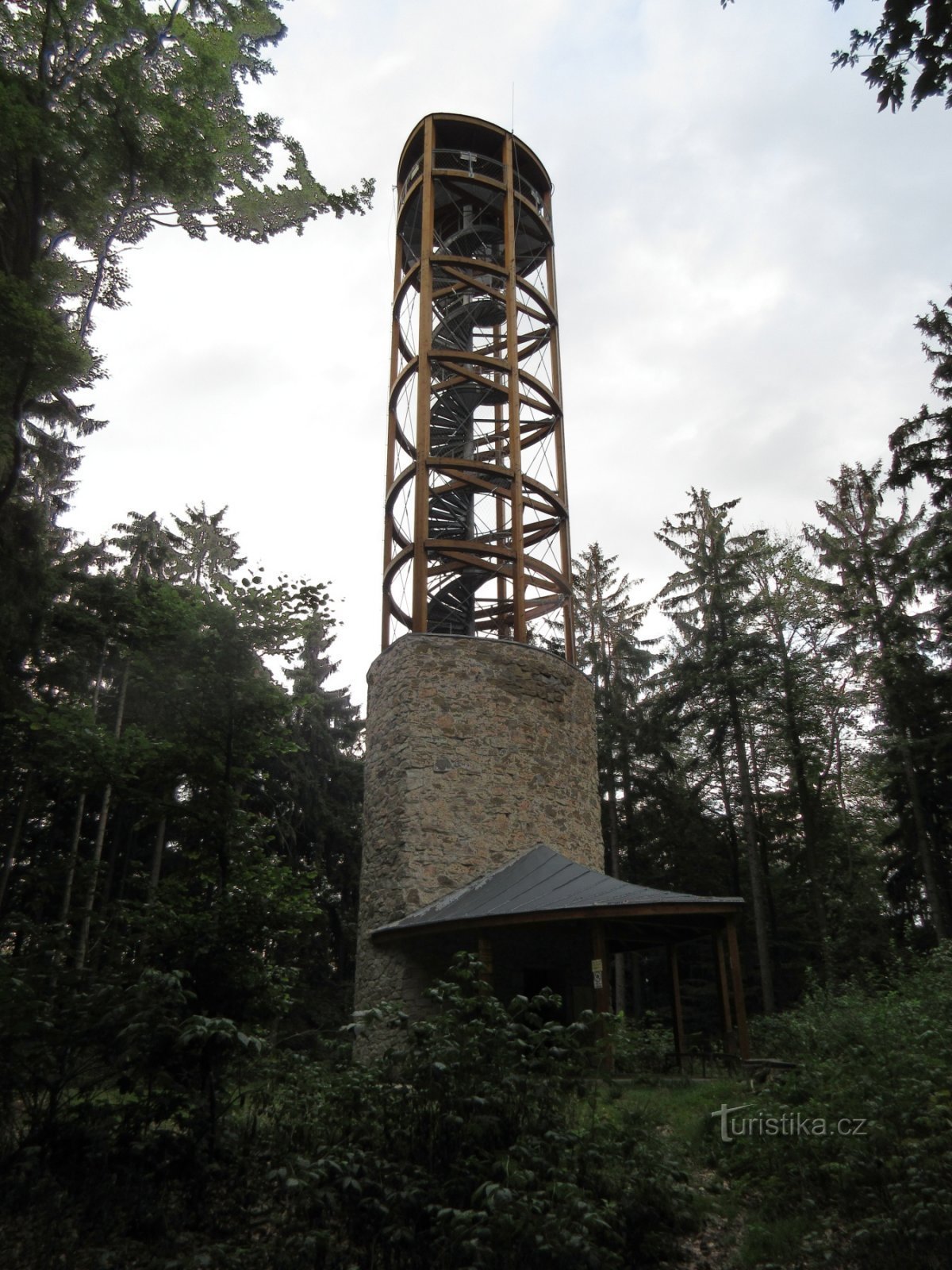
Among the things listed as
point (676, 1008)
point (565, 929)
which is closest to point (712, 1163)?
point (676, 1008)

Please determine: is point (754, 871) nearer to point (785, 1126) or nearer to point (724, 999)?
point (724, 999)

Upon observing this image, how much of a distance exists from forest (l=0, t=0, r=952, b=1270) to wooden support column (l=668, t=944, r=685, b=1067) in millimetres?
354

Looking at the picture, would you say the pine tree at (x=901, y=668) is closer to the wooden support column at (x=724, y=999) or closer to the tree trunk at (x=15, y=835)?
the wooden support column at (x=724, y=999)

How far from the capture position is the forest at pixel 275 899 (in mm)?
4227

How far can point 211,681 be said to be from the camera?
788 cm

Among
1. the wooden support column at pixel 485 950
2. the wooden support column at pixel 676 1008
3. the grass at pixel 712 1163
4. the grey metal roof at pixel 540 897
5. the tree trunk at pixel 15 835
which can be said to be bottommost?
the grass at pixel 712 1163

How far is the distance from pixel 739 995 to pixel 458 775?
4172 mm

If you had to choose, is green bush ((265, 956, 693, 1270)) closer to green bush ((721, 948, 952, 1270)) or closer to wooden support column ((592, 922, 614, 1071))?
green bush ((721, 948, 952, 1270))

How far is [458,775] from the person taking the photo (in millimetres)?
10758

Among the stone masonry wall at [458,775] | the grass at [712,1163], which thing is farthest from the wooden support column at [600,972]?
the stone masonry wall at [458,775]

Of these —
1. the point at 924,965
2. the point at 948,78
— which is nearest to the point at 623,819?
the point at 924,965

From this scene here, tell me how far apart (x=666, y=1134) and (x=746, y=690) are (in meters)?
12.1

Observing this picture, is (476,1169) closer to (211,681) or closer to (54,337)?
(211,681)

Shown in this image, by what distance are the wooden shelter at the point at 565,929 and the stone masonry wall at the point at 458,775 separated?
331mm
